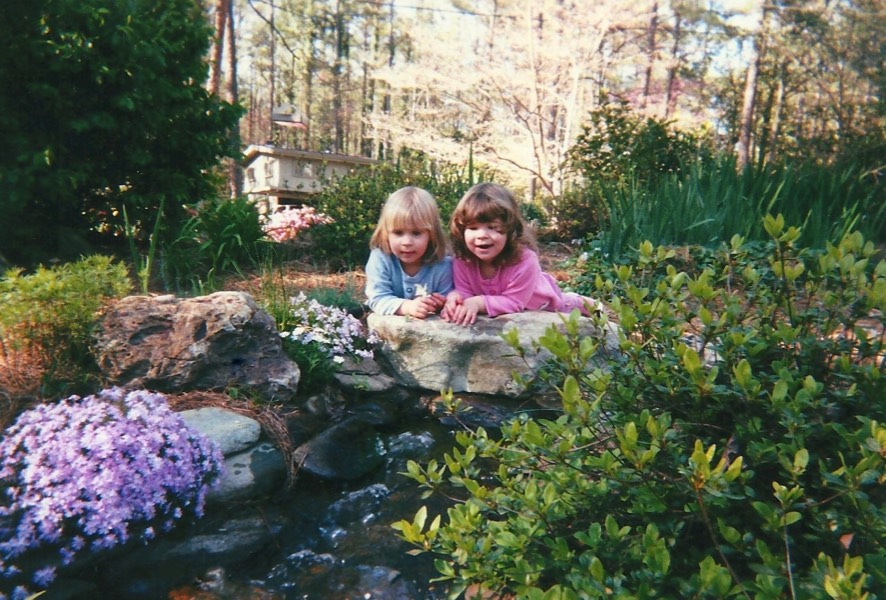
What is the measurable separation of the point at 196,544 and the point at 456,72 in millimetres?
17443

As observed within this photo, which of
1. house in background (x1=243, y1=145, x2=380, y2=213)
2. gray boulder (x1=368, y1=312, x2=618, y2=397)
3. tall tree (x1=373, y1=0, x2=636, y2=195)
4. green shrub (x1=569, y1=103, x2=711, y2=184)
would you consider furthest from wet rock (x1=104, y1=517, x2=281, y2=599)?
house in background (x1=243, y1=145, x2=380, y2=213)

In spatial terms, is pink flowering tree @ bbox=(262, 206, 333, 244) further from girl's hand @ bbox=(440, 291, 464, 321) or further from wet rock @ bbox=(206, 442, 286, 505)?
wet rock @ bbox=(206, 442, 286, 505)

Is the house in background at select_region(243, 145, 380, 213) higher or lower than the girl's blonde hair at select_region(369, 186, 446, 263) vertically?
higher

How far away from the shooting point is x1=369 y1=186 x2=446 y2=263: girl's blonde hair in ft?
12.0

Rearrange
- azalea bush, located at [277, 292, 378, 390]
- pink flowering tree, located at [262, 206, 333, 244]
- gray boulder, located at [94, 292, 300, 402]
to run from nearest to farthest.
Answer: gray boulder, located at [94, 292, 300, 402] < azalea bush, located at [277, 292, 378, 390] < pink flowering tree, located at [262, 206, 333, 244]

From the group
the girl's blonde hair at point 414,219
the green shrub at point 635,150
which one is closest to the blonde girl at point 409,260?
the girl's blonde hair at point 414,219

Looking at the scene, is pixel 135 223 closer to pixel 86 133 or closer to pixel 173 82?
pixel 86 133

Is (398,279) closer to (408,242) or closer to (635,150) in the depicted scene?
(408,242)

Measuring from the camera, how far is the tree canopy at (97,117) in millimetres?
4434

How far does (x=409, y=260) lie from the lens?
150 inches

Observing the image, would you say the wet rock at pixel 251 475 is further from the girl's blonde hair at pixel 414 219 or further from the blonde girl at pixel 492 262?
the girl's blonde hair at pixel 414 219

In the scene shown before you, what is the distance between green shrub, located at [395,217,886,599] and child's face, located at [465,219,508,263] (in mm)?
1816

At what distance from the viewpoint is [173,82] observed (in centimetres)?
539

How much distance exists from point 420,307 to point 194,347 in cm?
125
